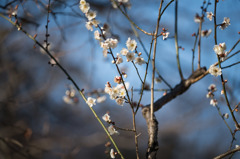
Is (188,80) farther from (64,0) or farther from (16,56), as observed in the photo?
(16,56)

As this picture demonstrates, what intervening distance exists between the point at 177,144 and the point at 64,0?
4.95 meters

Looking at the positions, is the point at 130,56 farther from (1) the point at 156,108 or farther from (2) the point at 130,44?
(1) the point at 156,108

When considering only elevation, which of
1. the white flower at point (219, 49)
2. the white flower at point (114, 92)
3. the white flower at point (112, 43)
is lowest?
the white flower at point (114, 92)

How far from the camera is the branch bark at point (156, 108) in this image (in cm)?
87

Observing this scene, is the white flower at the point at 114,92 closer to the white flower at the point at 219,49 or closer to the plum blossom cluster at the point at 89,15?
the plum blossom cluster at the point at 89,15

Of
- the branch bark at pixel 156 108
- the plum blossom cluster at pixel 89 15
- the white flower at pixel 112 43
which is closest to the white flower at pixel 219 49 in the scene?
the branch bark at pixel 156 108

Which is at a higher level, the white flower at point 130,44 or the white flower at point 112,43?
the white flower at point 112,43

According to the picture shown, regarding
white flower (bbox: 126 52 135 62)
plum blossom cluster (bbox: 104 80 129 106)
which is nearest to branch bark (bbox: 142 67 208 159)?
plum blossom cluster (bbox: 104 80 129 106)

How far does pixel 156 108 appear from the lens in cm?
114

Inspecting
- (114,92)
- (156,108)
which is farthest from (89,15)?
(156,108)

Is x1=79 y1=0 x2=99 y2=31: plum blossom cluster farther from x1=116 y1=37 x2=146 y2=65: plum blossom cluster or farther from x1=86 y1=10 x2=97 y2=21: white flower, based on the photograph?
x1=116 y1=37 x2=146 y2=65: plum blossom cluster

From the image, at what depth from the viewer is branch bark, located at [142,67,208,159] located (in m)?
A: 0.87

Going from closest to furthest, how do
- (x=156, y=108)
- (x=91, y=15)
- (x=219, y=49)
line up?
(x=219, y=49)
(x=91, y=15)
(x=156, y=108)

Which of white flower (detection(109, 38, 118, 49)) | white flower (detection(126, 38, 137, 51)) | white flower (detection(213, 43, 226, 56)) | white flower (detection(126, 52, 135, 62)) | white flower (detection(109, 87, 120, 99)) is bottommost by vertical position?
white flower (detection(109, 87, 120, 99))
